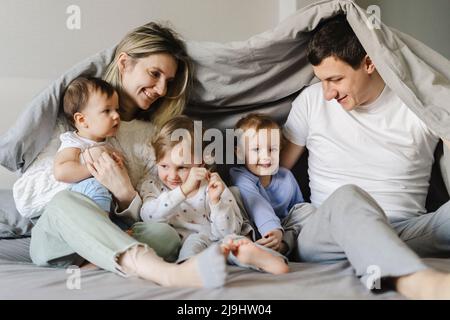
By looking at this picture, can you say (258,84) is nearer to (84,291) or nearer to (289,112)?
(289,112)

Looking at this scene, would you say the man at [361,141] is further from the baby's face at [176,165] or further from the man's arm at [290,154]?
the baby's face at [176,165]

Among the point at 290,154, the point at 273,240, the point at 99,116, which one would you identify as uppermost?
the point at 99,116

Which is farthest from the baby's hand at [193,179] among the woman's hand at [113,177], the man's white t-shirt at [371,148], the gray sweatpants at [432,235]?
the gray sweatpants at [432,235]

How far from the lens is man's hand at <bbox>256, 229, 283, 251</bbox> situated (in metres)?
1.13

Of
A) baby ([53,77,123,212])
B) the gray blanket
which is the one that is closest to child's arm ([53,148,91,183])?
baby ([53,77,123,212])

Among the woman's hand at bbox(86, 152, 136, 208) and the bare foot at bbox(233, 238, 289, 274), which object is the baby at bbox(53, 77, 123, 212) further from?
the bare foot at bbox(233, 238, 289, 274)

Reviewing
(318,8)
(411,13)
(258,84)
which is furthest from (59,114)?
(411,13)

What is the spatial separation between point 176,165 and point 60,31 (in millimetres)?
786

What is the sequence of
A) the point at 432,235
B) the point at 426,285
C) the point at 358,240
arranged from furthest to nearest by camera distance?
the point at 432,235 → the point at 358,240 → the point at 426,285

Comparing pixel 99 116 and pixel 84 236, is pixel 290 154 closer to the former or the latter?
pixel 99 116

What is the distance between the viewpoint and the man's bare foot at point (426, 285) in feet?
2.60

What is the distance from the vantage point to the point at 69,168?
1.16m

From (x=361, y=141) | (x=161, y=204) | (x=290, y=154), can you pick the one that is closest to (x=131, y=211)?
(x=161, y=204)
